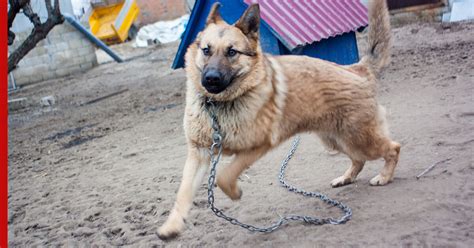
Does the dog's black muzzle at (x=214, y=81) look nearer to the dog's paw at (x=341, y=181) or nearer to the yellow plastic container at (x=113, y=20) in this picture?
the dog's paw at (x=341, y=181)

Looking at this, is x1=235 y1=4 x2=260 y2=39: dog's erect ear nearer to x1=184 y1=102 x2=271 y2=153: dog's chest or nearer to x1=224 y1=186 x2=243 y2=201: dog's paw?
x1=184 y1=102 x2=271 y2=153: dog's chest

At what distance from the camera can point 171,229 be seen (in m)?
3.18

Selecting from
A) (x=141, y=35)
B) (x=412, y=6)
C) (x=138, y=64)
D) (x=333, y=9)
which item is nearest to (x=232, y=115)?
(x=333, y=9)

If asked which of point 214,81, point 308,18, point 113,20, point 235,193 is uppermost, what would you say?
point 214,81

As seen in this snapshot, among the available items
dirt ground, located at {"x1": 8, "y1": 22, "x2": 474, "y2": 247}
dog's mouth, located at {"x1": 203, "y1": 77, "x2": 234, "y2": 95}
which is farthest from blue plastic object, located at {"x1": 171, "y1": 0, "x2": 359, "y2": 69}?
dog's mouth, located at {"x1": 203, "y1": 77, "x2": 234, "y2": 95}

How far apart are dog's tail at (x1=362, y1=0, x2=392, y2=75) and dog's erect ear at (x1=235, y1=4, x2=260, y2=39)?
1265 millimetres

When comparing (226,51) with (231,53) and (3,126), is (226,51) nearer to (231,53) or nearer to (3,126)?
(231,53)

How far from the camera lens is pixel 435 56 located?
8.98 metres

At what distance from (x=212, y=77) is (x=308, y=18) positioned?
453 centimetres

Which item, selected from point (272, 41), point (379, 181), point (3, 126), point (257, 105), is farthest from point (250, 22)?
point (272, 41)

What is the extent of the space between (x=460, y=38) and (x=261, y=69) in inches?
314

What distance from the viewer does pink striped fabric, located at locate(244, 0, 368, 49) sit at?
6.88 metres

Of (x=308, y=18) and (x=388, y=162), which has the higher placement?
(x=308, y=18)

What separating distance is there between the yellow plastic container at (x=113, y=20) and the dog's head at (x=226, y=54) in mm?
19327
